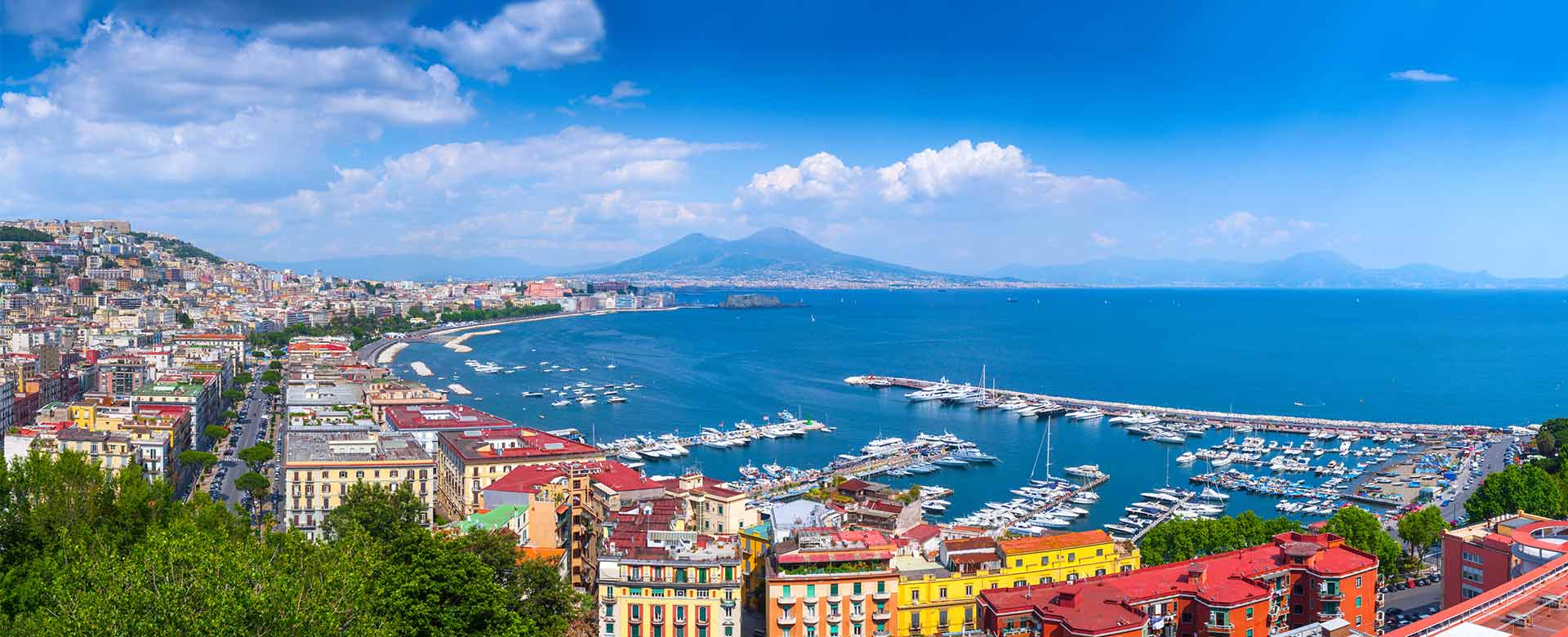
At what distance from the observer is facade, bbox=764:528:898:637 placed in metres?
11.0

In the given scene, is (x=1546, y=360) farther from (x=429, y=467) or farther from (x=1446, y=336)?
(x=429, y=467)

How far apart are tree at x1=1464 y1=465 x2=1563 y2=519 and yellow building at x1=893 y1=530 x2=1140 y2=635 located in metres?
9.84

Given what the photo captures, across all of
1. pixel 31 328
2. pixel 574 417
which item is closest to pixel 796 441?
pixel 574 417

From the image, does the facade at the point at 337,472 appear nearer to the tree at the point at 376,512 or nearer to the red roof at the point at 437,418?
the tree at the point at 376,512

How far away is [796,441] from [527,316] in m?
57.3

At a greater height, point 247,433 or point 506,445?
point 506,445

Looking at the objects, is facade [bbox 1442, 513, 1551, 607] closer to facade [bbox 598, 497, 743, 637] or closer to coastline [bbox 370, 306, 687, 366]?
facade [bbox 598, 497, 743, 637]

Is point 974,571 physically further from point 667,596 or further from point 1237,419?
point 1237,419

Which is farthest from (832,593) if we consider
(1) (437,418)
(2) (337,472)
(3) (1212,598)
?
(1) (437,418)

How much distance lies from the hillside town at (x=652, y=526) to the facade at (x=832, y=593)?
0.8 inches

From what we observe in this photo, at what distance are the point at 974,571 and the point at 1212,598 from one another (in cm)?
248

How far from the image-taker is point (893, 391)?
43.2m

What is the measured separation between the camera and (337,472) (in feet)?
60.2

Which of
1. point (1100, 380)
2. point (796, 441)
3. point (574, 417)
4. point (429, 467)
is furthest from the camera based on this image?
point (1100, 380)
